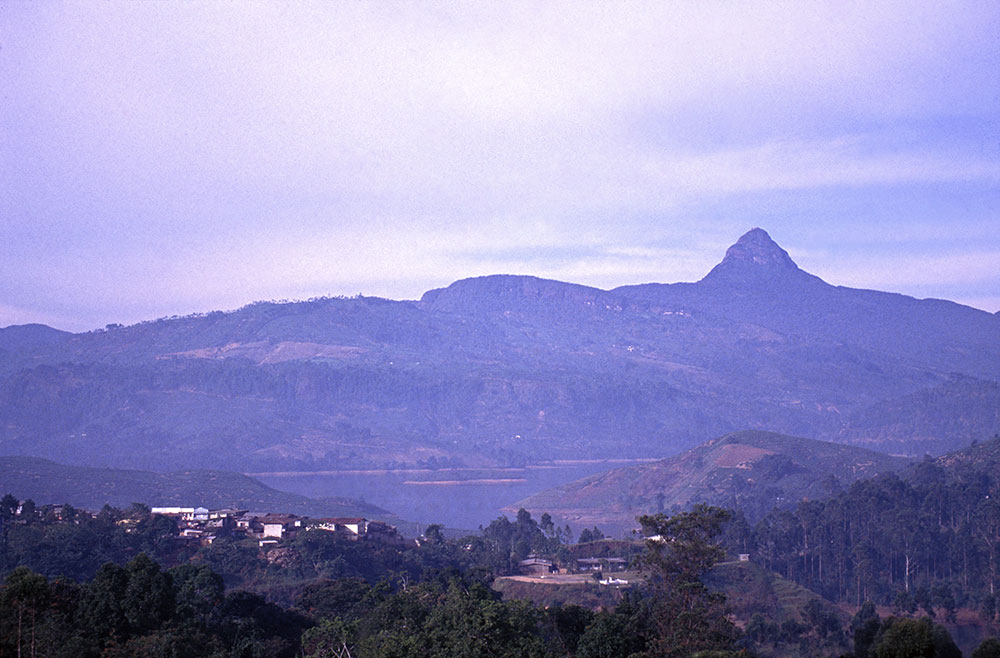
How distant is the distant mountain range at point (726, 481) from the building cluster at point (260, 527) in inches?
1762

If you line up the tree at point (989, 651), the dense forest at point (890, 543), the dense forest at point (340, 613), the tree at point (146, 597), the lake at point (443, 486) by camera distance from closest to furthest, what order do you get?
1. the tree at point (989, 651)
2. the dense forest at point (340, 613)
3. the tree at point (146, 597)
4. the dense forest at point (890, 543)
5. the lake at point (443, 486)

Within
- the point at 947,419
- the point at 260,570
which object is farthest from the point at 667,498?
the point at 947,419

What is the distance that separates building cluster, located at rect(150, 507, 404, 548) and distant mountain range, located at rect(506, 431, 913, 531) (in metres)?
44.8

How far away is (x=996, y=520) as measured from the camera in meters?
62.7

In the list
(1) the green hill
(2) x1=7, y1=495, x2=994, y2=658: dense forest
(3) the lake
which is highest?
(2) x1=7, y1=495, x2=994, y2=658: dense forest

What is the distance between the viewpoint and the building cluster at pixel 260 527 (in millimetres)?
53906

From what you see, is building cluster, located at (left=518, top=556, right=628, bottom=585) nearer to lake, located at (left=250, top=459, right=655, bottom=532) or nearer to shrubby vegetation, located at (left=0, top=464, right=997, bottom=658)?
shrubby vegetation, located at (left=0, top=464, right=997, bottom=658)

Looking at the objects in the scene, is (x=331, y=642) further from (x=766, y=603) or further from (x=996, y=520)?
(x=996, y=520)

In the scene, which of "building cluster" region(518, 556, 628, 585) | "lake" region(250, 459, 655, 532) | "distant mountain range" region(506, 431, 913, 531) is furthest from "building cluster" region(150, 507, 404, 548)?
"lake" region(250, 459, 655, 532)

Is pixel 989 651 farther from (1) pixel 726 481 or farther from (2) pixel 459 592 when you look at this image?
(1) pixel 726 481

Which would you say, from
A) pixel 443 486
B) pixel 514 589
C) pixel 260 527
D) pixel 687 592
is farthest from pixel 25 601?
pixel 443 486

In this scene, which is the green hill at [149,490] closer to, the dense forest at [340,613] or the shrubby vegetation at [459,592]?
the shrubby vegetation at [459,592]

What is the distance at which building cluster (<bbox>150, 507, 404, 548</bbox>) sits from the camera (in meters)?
53.9

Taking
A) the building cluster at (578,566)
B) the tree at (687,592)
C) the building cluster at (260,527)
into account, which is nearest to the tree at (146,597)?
the tree at (687,592)
